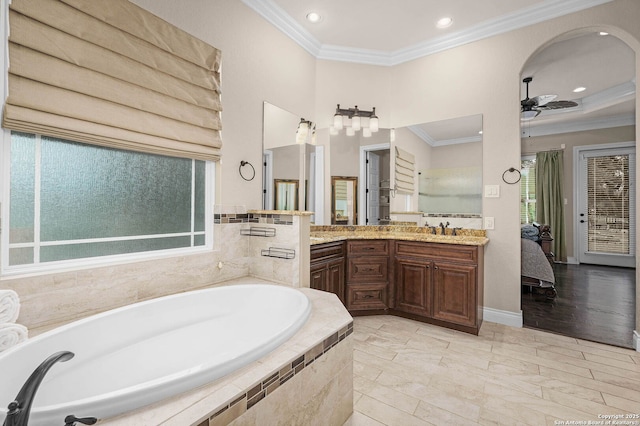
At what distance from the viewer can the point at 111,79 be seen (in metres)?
1.65

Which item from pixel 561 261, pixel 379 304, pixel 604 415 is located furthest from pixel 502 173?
pixel 561 261

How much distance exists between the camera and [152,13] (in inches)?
72.9

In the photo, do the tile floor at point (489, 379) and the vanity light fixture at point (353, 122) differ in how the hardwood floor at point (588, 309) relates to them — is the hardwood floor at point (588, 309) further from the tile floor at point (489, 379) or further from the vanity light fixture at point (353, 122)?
the vanity light fixture at point (353, 122)

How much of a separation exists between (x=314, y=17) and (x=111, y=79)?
1996mm

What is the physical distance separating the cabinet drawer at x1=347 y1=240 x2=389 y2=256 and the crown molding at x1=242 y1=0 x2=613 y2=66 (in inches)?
84.7

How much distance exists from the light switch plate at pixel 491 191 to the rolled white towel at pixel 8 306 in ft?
11.4

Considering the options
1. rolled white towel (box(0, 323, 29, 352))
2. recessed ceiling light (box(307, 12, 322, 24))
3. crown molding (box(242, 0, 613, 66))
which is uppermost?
recessed ceiling light (box(307, 12, 322, 24))

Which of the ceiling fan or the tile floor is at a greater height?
the ceiling fan

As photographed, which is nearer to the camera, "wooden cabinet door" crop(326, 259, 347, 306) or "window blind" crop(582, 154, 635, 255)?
"wooden cabinet door" crop(326, 259, 347, 306)

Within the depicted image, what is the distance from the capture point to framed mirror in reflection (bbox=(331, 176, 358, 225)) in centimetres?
333

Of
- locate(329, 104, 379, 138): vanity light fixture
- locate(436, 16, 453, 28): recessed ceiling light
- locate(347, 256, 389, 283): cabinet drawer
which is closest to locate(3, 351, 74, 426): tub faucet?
locate(347, 256, 389, 283): cabinet drawer

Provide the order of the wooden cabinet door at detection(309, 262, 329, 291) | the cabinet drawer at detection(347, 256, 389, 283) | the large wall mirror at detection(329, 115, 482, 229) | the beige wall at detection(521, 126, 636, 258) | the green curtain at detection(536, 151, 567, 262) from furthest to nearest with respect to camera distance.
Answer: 1. the green curtain at detection(536, 151, 567, 262)
2. the beige wall at detection(521, 126, 636, 258)
3. the large wall mirror at detection(329, 115, 482, 229)
4. the cabinet drawer at detection(347, 256, 389, 283)
5. the wooden cabinet door at detection(309, 262, 329, 291)

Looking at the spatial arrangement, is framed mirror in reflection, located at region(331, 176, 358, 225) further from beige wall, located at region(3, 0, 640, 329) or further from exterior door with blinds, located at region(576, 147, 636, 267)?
exterior door with blinds, located at region(576, 147, 636, 267)

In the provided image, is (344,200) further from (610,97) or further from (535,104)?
(610,97)
